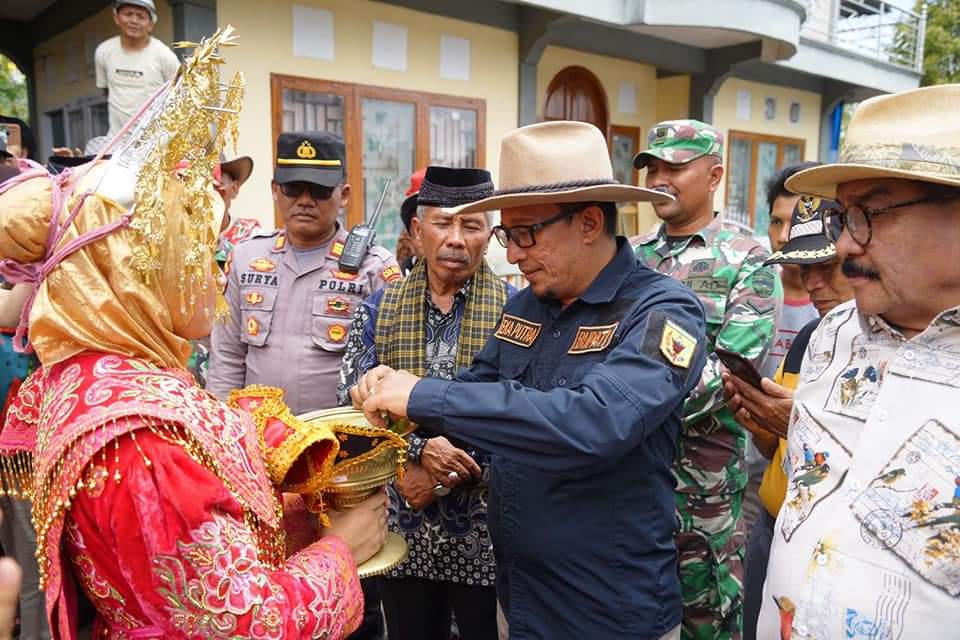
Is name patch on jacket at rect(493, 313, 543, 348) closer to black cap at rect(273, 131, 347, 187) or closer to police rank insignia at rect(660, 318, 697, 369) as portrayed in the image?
police rank insignia at rect(660, 318, 697, 369)

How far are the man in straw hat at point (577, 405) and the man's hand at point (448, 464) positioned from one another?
42cm

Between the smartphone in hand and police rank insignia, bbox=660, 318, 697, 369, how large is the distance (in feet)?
1.21

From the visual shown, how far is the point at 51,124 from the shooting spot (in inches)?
356

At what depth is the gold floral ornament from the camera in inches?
A: 60.4

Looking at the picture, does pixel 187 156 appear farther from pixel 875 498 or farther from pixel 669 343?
pixel 875 498

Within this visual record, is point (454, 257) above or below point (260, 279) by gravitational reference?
Answer: above

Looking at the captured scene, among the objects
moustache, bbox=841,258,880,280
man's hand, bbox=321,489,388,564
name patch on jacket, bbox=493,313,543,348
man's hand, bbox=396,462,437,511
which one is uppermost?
moustache, bbox=841,258,880,280

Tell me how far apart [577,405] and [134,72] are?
19.4 feet

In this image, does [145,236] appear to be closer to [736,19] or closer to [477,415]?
[477,415]

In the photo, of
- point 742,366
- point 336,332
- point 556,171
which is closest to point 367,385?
point 556,171

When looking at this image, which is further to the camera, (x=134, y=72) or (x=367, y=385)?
(x=134, y=72)

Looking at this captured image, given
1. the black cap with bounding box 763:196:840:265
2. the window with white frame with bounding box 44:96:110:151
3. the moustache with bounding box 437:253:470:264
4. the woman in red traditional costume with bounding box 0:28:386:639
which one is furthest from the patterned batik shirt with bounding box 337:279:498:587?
the window with white frame with bounding box 44:96:110:151

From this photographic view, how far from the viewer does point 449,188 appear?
2.96m

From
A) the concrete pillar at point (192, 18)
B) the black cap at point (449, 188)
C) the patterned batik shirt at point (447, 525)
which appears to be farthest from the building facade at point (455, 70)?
the patterned batik shirt at point (447, 525)
